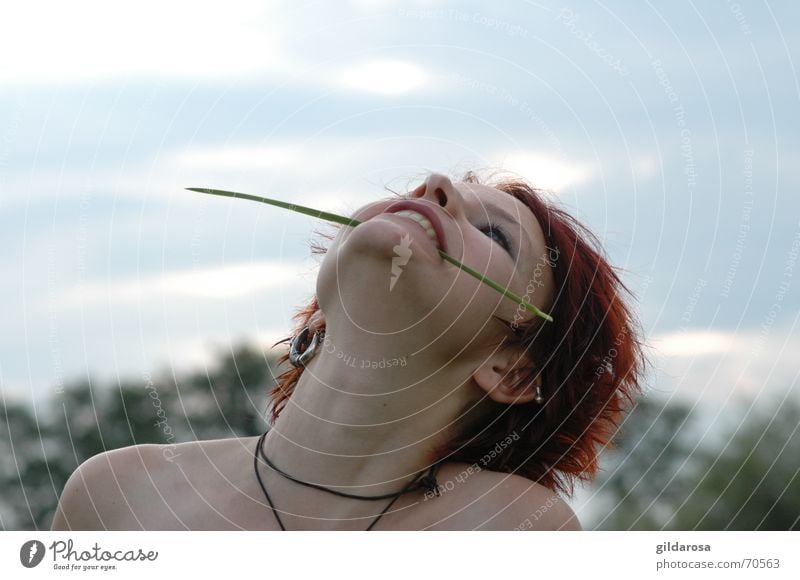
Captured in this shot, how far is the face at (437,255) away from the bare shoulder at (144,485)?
650 millimetres

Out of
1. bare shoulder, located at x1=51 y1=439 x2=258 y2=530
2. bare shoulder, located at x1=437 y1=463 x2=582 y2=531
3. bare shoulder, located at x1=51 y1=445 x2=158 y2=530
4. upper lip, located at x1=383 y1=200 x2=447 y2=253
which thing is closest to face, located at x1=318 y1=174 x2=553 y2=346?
upper lip, located at x1=383 y1=200 x2=447 y2=253

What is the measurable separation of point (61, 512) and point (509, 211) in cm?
156

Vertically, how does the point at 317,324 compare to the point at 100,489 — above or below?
above

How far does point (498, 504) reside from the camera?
2410 millimetres

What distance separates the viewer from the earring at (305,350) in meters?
2.71

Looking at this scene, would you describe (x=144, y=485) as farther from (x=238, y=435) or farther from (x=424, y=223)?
(x=238, y=435)

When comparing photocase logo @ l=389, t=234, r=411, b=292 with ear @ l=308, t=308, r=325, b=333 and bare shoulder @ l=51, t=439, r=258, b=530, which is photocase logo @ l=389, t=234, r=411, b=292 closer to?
ear @ l=308, t=308, r=325, b=333

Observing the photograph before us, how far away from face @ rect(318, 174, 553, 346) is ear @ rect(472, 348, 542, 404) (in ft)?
0.31

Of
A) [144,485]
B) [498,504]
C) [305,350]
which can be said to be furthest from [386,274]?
[144,485]

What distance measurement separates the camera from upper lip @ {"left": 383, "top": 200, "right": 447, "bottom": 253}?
2467 mm
